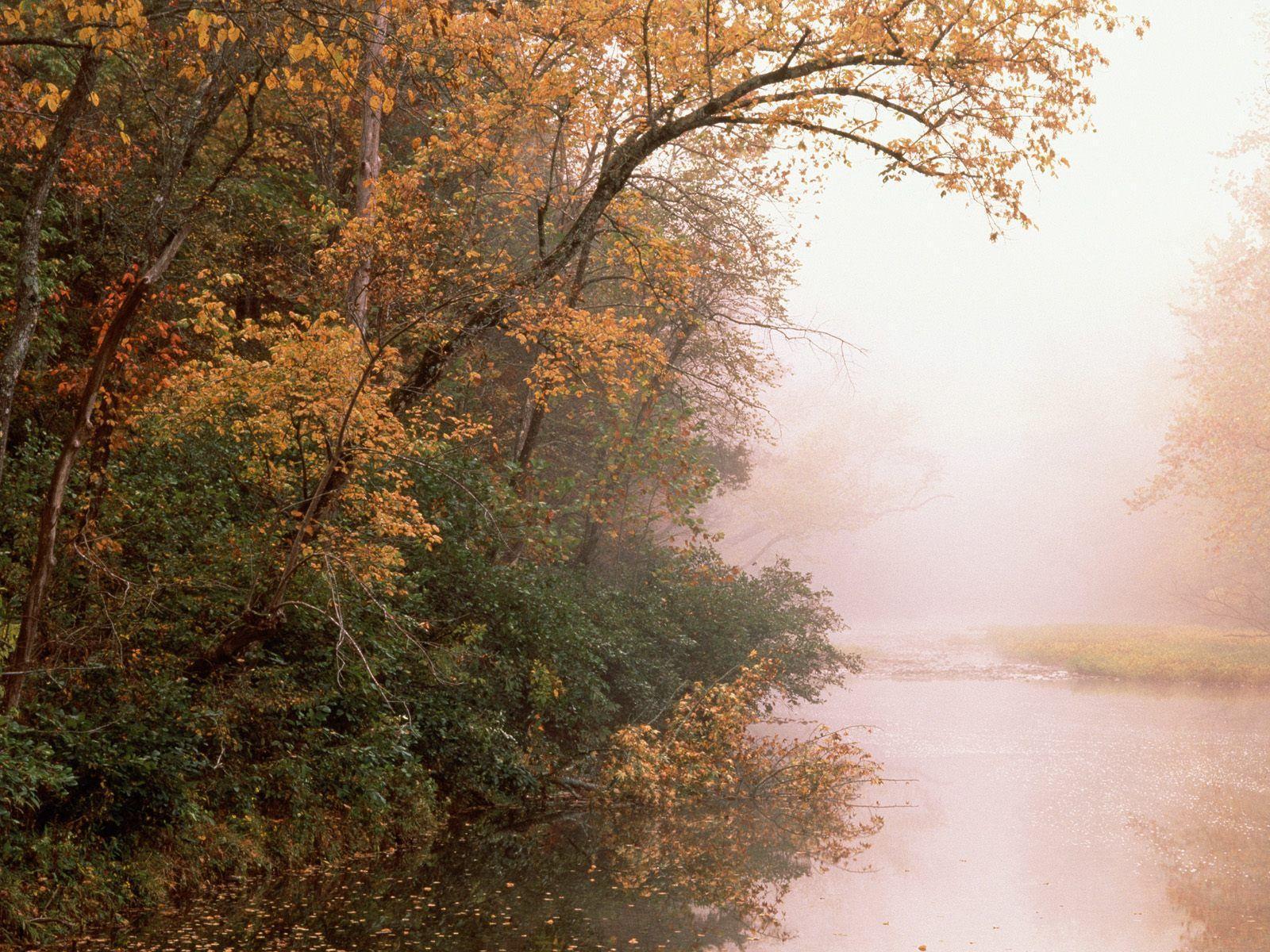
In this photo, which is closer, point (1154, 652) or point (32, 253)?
point (32, 253)

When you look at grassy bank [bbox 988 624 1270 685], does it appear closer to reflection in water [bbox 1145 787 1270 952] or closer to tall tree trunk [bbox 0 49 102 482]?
reflection in water [bbox 1145 787 1270 952]

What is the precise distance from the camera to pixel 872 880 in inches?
379

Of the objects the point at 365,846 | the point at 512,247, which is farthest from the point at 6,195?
the point at 512,247

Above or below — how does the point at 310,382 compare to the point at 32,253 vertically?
below

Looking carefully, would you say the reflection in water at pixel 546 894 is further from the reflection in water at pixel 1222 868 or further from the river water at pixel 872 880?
the reflection in water at pixel 1222 868

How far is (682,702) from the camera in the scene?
13.0 metres

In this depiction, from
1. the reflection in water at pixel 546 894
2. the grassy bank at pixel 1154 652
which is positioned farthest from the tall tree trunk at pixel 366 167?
the grassy bank at pixel 1154 652

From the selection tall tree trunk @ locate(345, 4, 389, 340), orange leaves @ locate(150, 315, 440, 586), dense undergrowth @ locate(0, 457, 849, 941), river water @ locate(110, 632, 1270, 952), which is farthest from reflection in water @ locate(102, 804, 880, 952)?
tall tree trunk @ locate(345, 4, 389, 340)

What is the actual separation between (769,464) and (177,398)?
3943 cm

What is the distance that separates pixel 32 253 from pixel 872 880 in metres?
8.10

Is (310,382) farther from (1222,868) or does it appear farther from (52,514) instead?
(1222,868)

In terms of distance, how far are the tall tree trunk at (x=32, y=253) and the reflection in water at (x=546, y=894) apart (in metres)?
3.31

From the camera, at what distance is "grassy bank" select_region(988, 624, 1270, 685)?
28141mm

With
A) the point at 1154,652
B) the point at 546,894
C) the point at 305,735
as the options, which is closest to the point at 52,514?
the point at 305,735
